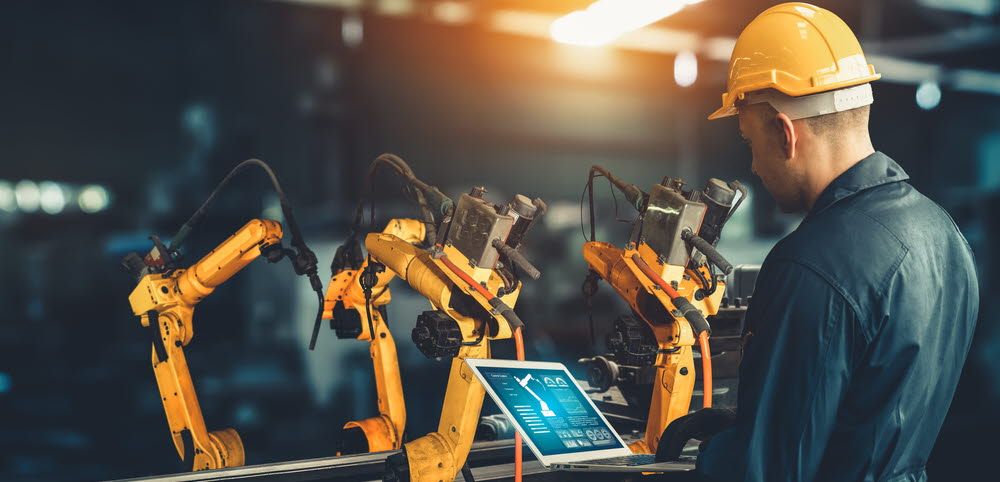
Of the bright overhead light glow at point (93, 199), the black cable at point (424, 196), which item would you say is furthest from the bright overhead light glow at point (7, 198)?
the black cable at point (424, 196)

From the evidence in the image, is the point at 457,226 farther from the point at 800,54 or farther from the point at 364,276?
the point at 800,54

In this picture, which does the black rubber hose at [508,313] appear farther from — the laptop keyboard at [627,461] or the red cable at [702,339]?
the red cable at [702,339]

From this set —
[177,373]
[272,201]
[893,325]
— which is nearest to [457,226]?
[177,373]

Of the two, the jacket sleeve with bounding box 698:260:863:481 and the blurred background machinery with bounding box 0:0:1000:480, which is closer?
the jacket sleeve with bounding box 698:260:863:481

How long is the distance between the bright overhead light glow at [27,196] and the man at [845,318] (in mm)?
4694

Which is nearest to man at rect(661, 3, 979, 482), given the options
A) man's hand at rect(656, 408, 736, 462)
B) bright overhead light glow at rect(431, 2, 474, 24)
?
man's hand at rect(656, 408, 736, 462)

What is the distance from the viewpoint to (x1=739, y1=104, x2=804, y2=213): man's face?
1835 millimetres

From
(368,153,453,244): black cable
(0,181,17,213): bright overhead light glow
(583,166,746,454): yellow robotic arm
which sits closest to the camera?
(368,153,453,244): black cable

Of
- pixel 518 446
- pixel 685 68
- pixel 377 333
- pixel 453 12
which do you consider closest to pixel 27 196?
pixel 377 333

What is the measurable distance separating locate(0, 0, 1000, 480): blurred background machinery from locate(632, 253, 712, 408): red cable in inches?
31.5

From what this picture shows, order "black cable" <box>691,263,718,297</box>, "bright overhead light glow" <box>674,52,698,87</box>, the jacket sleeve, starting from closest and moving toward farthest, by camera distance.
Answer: the jacket sleeve → "black cable" <box>691,263,718,297</box> → "bright overhead light glow" <box>674,52,698,87</box>

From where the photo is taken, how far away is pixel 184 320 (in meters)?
3.29

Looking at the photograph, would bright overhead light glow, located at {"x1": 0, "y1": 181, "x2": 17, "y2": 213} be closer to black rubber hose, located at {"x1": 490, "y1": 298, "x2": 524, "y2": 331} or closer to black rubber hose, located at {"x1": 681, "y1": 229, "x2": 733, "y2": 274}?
black rubber hose, located at {"x1": 490, "y1": 298, "x2": 524, "y2": 331}

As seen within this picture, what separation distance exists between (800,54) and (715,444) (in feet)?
3.15
